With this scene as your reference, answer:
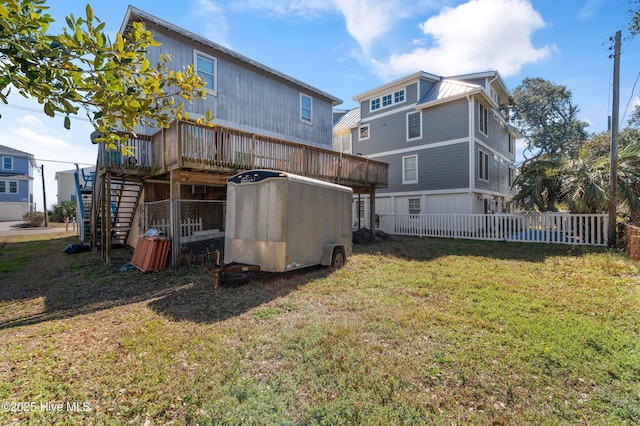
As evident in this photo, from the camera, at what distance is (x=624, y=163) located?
1048cm

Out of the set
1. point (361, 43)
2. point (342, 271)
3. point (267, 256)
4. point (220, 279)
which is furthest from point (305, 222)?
point (361, 43)

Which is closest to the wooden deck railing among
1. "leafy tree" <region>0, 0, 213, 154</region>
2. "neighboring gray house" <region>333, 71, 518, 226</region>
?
"leafy tree" <region>0, 0, 213, 154</region>

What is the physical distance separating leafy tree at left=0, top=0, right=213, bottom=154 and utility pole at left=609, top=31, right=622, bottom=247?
13.5m

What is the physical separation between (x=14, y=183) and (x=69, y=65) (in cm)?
4410

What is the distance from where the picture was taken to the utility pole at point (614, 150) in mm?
9359

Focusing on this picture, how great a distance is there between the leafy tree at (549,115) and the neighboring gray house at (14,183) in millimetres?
52557

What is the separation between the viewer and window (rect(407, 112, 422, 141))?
17.9m

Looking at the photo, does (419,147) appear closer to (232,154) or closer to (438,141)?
(438,141)

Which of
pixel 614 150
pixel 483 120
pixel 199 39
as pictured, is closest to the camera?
pixel 614 150

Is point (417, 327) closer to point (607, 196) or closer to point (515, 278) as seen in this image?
point (515, 278)

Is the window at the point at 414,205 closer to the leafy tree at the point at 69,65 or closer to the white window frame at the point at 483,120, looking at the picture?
the white window frame at the point at 483,120

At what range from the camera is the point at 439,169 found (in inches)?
669

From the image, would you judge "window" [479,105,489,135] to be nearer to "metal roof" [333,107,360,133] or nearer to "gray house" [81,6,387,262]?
"gray house" [81,6,387,262]

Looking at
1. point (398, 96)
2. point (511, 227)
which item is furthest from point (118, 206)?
point (398, 96)
